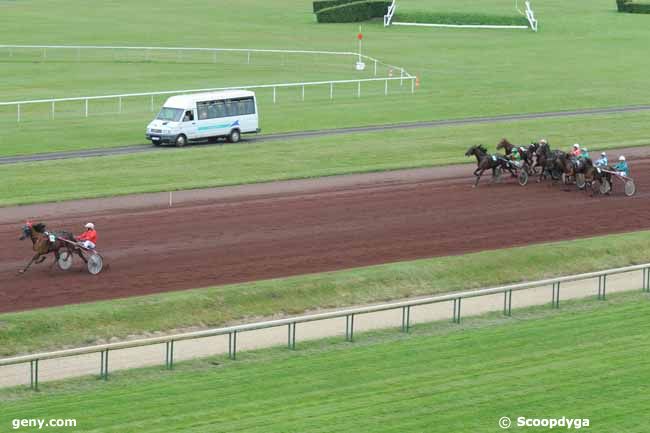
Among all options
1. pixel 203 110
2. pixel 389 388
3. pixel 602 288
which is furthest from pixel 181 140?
pixel 389 388

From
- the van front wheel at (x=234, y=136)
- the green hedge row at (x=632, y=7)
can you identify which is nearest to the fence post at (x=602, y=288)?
the van front wheel at (x=234, y=136)

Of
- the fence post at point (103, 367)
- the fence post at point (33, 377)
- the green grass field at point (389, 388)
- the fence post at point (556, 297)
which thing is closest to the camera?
the green grass field at point (389, 388)

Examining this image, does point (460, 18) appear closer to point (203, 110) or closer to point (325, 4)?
point (325, 4)

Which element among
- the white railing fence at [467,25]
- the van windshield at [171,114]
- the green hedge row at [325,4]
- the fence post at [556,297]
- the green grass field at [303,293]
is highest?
the green hedge row at [325,4]

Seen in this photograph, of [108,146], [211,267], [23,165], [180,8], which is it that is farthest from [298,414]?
[180,8]

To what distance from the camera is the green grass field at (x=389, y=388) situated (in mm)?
16094

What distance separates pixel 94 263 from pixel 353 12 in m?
61.8

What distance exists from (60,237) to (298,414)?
379 inches

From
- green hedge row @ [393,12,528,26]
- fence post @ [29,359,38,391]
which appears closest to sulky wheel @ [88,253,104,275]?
fence post @ [29,359,38,391]

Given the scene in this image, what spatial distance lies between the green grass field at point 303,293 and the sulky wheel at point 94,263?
2437mm

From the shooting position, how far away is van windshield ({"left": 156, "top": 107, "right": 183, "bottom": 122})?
141 ft

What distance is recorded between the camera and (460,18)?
82.2 metres

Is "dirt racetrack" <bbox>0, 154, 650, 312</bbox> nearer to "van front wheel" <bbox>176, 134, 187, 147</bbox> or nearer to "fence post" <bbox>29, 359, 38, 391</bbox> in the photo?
"fence post" <bbox>29, 359, 38, 391</bbox>

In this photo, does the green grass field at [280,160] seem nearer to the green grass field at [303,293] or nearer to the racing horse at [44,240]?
the racing horse at [44,240]
